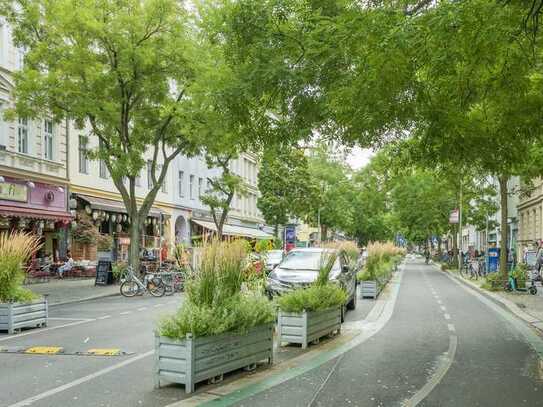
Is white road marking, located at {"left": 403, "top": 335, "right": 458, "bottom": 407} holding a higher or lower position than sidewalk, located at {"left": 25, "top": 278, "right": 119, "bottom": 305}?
higher

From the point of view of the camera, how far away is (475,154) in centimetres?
1046

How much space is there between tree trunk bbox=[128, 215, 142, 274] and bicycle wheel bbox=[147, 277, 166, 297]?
2.72 meters

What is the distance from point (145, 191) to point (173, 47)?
17724mm

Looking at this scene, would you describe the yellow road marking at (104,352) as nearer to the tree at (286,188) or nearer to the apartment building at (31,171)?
the apartment building at (31,171)

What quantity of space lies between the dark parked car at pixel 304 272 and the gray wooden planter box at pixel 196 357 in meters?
5.86

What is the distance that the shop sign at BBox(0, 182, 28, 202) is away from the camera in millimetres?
25203

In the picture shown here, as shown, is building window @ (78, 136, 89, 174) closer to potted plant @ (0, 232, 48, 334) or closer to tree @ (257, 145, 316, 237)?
potted plant @ (0, 232, 48, 334)

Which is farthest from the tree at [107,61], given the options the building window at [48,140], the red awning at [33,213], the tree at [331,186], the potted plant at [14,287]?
the tree at [331,186]

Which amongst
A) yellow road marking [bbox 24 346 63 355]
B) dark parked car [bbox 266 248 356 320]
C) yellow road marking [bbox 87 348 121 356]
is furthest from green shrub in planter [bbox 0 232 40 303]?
dark parked car [bbox 266 248 356 320]

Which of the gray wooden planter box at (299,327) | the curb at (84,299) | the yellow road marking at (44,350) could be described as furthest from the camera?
the curb at (84,299)

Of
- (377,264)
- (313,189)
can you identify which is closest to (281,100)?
(377,264)

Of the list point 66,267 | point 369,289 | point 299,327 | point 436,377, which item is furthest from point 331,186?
point 436,377


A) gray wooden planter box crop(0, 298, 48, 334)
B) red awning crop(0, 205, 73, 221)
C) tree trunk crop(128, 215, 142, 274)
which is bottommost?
gray wooden planter box crop(0, 298, 48, 334)

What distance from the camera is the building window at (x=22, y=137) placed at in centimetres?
2722
